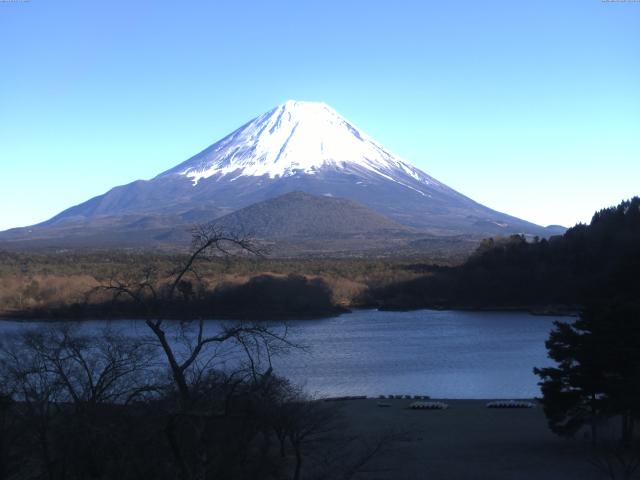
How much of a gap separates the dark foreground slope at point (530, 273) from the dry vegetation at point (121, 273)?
5.88 ft

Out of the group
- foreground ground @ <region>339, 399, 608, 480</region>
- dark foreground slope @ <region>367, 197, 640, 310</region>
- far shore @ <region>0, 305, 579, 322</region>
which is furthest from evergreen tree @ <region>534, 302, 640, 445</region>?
dark foreground slope @ <region>367, 197, 640, 310</region>

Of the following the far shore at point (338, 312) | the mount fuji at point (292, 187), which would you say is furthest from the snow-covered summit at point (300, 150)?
the far shore at point (338, 312)

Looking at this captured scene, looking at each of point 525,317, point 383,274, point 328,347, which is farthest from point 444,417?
point 383,274

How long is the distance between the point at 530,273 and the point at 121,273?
66.2 feet

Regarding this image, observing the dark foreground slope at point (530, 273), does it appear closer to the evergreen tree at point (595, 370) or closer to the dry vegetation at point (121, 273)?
the dry vegetation at point (121, 273)

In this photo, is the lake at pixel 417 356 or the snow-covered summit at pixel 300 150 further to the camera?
the snow-covered summit at pixel 300 150

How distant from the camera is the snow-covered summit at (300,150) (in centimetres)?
11906

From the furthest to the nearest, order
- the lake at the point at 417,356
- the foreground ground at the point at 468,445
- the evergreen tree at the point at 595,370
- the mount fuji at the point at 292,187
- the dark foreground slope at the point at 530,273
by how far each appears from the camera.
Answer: the mount fuji at the point at 292,187 → the dark foreground slope at the point at 530,273 → the lake at the point at 417,356 → the evergreen tree at the point at 595,370 → the foreground ground at the point at 468,445

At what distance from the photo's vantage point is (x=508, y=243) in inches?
1850

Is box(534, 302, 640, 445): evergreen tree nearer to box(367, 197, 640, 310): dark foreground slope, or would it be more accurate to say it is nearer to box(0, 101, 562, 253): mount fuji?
box(367, 197, 640, 310): dark foreground slope

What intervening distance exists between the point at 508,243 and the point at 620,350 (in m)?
36.4

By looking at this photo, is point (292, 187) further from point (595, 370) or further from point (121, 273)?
point (595, 370)

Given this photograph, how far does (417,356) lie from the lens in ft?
76.5

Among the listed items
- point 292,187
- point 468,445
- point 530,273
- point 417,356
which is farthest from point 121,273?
point 292,187
